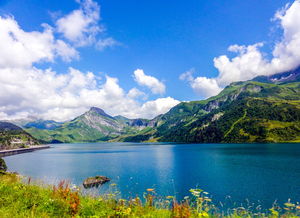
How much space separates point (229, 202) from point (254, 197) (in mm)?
7817

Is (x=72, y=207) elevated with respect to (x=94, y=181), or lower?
elevated

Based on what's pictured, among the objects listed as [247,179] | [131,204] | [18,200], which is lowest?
[247,179]

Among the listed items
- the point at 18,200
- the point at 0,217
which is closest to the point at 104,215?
the point at 0,217

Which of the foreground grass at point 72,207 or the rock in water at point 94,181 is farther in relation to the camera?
the rock in water at point 94,181

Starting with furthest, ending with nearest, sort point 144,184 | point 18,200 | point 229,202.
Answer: point 144,184
point 229,202
point 18,200

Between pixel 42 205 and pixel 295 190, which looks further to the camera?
pixel 295 190

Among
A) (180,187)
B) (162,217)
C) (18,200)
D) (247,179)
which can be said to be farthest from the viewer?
(247,179)

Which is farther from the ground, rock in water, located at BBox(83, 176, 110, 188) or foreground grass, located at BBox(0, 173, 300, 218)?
foreground grass, located at BBox(0, 173, 300, 218)

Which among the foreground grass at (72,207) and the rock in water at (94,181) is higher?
the foreground grass at (72,207)

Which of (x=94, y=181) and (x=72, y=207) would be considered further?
(x=94, y=181)

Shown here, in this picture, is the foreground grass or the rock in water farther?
the rock in water

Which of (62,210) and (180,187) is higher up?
(62,210)

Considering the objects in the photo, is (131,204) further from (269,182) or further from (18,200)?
(269,182)

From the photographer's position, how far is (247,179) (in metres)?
60.0
